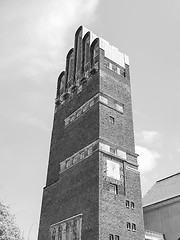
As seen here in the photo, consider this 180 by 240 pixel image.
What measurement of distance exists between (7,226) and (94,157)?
12.6 meters

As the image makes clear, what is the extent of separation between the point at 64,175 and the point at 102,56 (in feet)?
42.5

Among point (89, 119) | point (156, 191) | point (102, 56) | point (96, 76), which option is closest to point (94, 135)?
point (89, 119)

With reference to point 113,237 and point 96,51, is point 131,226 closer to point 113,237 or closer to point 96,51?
point 113,237

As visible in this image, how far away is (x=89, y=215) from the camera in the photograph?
2345 cm

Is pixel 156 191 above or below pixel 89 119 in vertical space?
below

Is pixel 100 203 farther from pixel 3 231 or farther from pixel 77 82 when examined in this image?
pixel 77 82

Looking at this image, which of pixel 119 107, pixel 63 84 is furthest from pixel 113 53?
pixel 119 107

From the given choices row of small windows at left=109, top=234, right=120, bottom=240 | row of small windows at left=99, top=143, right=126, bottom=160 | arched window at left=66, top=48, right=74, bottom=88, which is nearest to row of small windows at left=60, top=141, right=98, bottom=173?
row of small windows at left=99, top=143, right=126, bottom=160

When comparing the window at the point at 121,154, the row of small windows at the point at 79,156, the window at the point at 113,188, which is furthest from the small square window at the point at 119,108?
the window at the point at 113,188

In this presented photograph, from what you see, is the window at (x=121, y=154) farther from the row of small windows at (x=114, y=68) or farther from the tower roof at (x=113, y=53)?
the tower roof at (x=113, y=53)

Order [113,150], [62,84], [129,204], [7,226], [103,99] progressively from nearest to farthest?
[7,226] < [129,204] < [113,150] < [103,99] < [62,84]

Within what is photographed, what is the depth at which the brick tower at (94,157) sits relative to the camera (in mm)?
→ 23859

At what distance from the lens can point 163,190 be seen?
35406 millimetres

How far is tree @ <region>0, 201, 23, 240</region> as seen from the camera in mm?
14008
